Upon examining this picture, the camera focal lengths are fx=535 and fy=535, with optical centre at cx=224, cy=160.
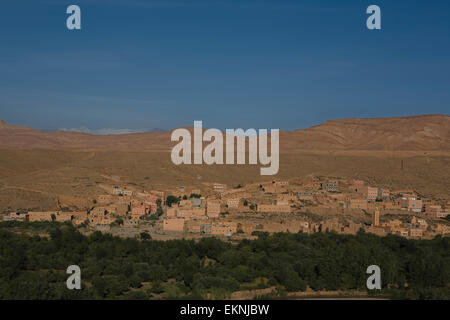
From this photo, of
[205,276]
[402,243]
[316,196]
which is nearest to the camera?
[205,276]

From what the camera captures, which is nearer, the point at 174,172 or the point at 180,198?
the point at 180,198

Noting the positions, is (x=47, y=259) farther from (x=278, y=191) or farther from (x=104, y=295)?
(x=278, y=191)

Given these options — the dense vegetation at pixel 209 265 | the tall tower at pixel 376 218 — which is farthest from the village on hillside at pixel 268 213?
the dense vegetation at pixel 209 265

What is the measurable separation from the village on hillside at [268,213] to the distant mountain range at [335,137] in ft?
144

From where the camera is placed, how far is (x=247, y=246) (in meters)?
25.8

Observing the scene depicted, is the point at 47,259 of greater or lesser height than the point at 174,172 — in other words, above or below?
below

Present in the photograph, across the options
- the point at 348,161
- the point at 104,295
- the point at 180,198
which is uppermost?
the point at 348,161

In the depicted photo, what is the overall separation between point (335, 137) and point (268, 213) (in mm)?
70476

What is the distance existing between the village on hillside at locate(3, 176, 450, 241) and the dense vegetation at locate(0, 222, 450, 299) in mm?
3508

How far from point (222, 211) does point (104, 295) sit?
17.9 metres

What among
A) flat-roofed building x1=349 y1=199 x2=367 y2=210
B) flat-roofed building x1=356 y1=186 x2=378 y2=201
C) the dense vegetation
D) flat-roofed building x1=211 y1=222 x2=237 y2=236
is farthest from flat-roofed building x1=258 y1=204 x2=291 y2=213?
flat-roofed building x1=356 y1=186 x2=378 y2=201

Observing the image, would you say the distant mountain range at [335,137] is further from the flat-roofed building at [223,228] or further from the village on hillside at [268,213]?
the flat-roofed building at [223,228]

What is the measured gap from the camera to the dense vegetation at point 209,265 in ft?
59.9
